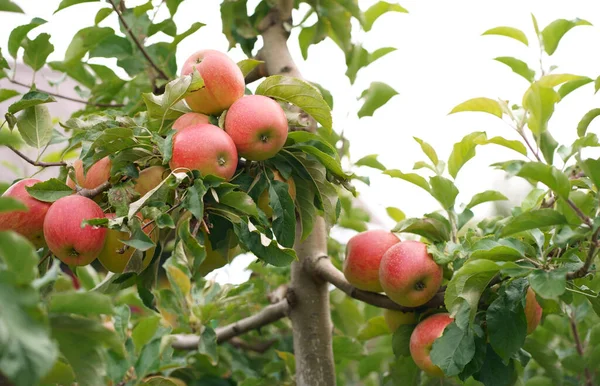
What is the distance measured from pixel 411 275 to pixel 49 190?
59 cm

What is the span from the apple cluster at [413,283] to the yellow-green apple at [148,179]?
17.4 inches

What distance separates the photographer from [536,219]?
35.4 inches

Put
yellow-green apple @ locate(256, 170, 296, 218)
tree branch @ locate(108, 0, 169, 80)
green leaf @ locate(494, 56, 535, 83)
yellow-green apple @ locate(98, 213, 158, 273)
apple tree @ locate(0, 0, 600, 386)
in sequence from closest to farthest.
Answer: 1. apple tree @ locate(0, 0, 600, 386)
2. yellow-green apple @ locate(98, 213, 158, 273)
3. yellow-green apple @ locate(256, 170, 296, 218)
4. green leaf @ locate(494, 56, 535, 83)
5. tree branch @ locate(108, 0, 169, 80)

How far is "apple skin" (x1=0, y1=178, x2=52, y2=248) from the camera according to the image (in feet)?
3.08

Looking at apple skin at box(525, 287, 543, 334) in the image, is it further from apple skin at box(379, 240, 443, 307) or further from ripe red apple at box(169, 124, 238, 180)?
ripe red apple at box(169, 124, 238, 180)

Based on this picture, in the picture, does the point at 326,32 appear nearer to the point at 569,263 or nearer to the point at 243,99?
the point at 243,99

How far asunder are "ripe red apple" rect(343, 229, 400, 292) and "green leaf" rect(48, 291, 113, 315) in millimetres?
659

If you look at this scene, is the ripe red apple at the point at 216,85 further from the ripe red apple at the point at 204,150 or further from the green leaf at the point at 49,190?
the green leaf at the point at 49,190

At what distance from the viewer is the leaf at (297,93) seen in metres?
1.06

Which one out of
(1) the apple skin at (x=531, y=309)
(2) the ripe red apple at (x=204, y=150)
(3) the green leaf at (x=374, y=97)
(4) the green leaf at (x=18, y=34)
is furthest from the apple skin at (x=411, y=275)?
(4) the green leaf at (x=18, y=34)

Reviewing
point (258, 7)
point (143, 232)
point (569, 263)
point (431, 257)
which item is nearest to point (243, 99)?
point (143, 232)

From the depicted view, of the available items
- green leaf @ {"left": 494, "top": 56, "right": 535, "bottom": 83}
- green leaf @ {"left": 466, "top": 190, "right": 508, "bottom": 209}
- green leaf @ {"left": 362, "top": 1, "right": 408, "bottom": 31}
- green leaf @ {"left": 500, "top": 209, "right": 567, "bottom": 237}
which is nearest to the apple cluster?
green leaf @ {"left": 466, "top": 190, "right": 508, "bottom": 209}

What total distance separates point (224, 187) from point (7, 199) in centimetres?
41

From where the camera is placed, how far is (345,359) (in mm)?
1639
